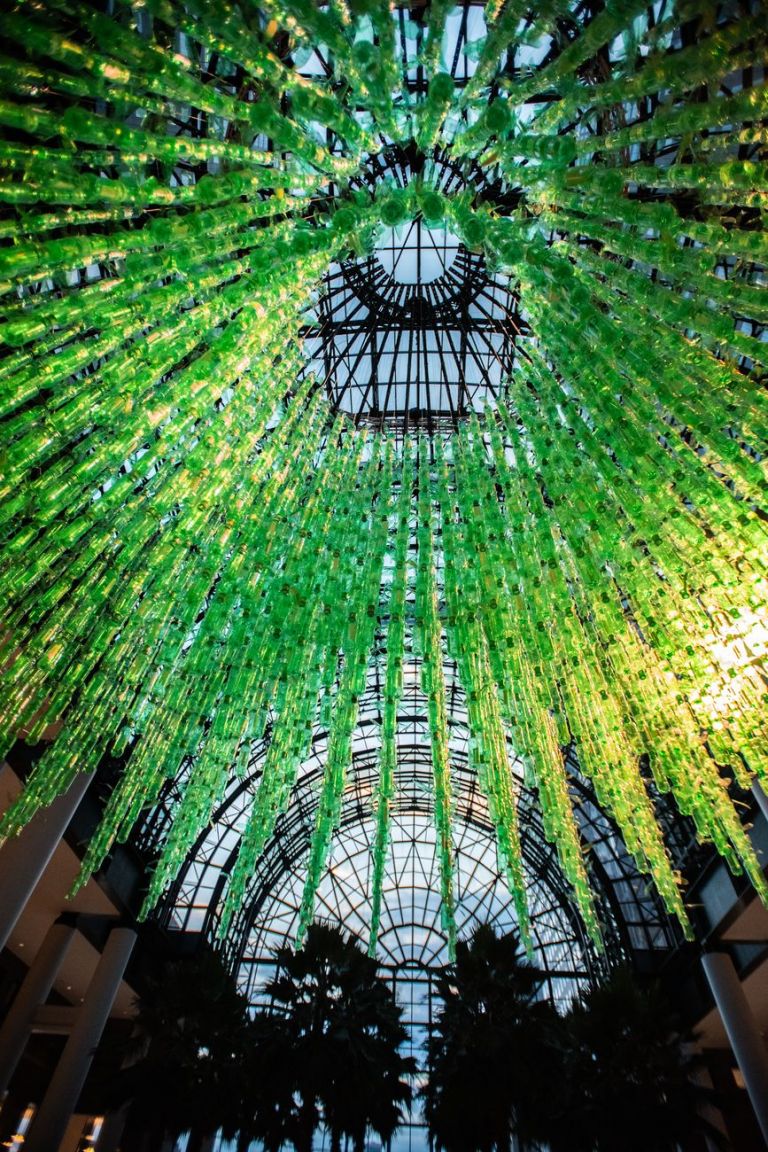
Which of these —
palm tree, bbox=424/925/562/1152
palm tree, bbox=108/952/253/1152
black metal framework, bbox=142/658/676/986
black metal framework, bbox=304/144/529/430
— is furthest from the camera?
black metal framework, bbox=142/658/676/986

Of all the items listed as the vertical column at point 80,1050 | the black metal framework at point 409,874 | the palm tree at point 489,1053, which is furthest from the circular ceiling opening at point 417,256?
the vertical column at point 80,1050

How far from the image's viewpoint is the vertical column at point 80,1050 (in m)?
19.1

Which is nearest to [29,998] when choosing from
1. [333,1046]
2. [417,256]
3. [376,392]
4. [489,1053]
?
[333,1046]

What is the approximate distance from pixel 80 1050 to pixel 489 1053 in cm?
1252

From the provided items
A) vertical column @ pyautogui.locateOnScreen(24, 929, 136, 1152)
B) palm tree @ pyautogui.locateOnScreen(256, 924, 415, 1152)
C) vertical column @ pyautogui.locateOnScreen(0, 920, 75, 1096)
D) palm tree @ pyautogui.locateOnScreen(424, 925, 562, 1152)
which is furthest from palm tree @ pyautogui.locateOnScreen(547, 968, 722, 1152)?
→ vertical column @ pyautogui.locateOnScreen(0, 920, 75, 1096)

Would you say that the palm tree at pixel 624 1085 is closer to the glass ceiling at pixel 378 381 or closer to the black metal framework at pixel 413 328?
the glass ceiling at pixel 378 381

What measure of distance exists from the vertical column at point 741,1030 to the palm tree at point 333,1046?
29.0ft

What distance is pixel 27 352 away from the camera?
724 cm

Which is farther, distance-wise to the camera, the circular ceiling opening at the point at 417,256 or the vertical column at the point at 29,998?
the vertical column at the point at 29,998

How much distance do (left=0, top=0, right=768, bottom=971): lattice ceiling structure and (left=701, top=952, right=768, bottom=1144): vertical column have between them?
1110 centimetres

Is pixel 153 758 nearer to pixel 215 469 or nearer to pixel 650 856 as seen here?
pixel 215 469

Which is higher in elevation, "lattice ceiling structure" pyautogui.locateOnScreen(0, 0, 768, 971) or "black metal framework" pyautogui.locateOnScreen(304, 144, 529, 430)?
"black metal framework" pyautogui.locateOnScreen(304, 144, 529, 430)

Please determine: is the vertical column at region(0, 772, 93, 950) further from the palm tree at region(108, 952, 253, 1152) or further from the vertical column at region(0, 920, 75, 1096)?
the vertical column at region(0, 920, 75, 1096)

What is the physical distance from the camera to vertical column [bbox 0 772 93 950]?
15.1 metres
